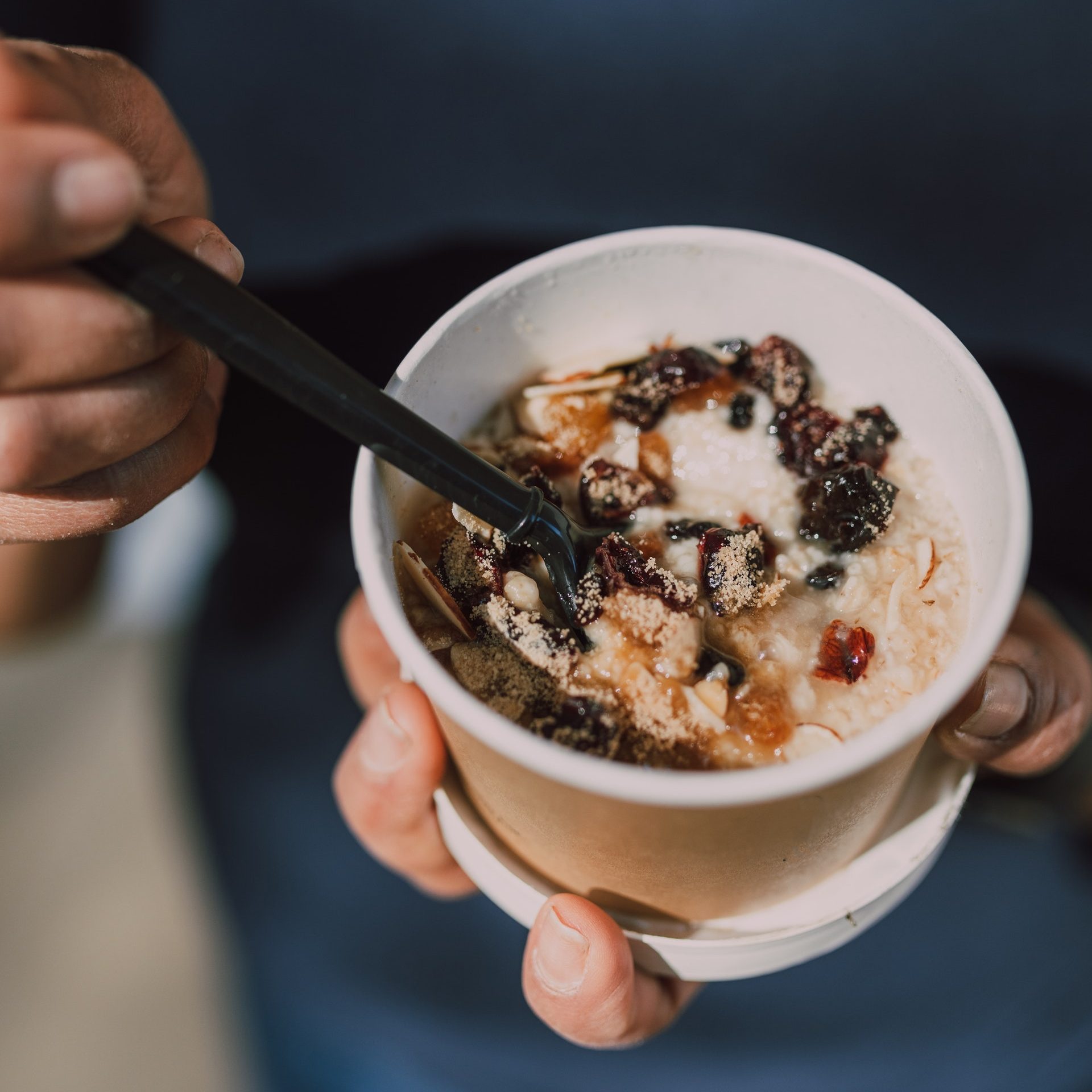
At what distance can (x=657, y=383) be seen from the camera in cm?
79

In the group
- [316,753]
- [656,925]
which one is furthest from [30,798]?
[656,925]

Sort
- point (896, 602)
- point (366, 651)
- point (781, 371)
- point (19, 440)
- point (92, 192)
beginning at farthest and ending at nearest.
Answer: point (366, 651), point (781, 371), point (896, 602), point (19, 440), point (92, 192)

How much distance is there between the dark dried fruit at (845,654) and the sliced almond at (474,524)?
0.27 metres

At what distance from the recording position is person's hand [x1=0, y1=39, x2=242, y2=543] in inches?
18.8

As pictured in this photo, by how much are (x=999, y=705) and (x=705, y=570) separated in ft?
1.03

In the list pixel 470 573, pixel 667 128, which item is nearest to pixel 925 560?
pixel 470 573

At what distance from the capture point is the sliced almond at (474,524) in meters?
0.72

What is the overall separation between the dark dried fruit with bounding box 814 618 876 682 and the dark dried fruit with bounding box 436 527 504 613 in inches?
9.9

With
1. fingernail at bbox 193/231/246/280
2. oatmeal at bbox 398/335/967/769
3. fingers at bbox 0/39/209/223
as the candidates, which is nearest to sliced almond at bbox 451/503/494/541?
oatmeal at bbox 398/335/967/769

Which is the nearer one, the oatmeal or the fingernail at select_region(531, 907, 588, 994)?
the oatmeal

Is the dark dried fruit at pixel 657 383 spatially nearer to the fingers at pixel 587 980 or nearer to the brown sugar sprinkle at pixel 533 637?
the brown sugar sprinkle at pixel 533 637

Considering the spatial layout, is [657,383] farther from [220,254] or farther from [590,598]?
[220,254]

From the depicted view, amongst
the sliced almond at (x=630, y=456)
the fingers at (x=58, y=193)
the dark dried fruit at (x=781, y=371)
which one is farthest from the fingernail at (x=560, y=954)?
the fingers at (x=58, y=193)

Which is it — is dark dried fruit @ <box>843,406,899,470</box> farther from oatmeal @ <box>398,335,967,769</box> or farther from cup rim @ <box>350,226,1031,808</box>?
cup rim @ <box>350,226,1031,808</box>
